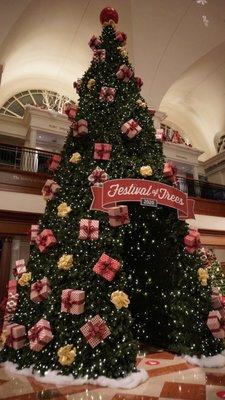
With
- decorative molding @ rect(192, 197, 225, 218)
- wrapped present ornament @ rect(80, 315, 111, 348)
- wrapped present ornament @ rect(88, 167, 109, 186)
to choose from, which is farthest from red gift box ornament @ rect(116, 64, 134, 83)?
decorative molding @ rect(192, 197, 225, 218)

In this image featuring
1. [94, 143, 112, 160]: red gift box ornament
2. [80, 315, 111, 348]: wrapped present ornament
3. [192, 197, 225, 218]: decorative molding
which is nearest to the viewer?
[80, 315, 111, 348]: wrapped present ornament

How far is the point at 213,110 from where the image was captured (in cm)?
1408

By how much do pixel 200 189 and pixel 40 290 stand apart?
9598 mm

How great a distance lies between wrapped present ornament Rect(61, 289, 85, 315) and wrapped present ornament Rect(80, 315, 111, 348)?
146 mm

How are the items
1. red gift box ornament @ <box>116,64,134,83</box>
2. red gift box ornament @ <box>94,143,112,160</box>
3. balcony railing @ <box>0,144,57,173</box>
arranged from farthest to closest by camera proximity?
balcony railing @ <box>0,144,57,173</box> → red gift box ornament @ <box>116,64,134,83</box> → red gift box ornament @ <box>94,143,112,160</box>

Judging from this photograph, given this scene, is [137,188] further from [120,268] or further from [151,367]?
[151,367]

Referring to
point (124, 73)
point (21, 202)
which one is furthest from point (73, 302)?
point (21, 202)

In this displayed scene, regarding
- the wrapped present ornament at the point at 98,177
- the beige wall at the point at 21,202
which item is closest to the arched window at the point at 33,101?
the beige wall at the point at 21,202

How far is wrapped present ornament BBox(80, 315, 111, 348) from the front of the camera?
2760mm

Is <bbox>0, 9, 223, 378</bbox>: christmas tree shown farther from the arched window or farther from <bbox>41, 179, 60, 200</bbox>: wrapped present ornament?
the arched window

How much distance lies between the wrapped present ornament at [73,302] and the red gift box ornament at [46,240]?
2.05 feet

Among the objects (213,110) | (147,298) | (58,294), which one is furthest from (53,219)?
(213,110)

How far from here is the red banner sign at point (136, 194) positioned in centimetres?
326

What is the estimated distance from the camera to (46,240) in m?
3.34
